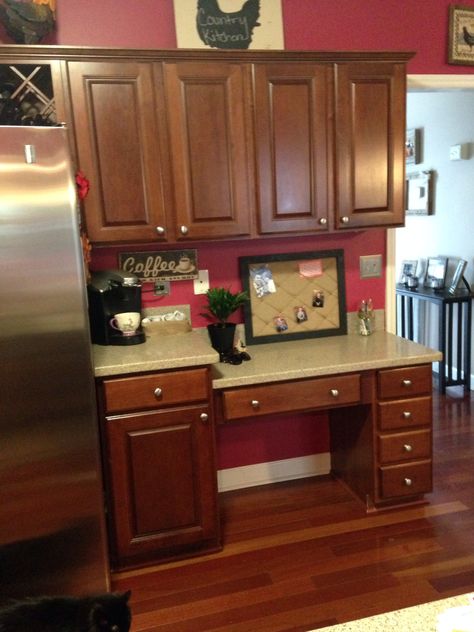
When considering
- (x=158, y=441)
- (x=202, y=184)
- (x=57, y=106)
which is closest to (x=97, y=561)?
(x=158, y=441)

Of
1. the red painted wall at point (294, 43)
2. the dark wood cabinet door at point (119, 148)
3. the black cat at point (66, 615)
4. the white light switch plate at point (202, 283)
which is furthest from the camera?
the white light switch plate at point (202, 283)

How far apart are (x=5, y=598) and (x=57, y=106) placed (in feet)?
6.20

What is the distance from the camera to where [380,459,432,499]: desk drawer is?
2.67m

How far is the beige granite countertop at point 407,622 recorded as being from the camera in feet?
2.90

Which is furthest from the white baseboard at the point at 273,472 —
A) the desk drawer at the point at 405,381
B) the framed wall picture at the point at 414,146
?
the framed wall picture at the point at 414,146

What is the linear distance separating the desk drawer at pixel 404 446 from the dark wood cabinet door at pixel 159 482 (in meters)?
0.86

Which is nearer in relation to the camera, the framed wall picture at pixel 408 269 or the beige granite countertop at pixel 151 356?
the beige granite countertop at pixel 151 356

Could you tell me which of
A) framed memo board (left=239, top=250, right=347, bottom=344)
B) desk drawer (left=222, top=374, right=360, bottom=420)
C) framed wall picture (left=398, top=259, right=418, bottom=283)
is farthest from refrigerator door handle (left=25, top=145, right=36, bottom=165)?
framed wall picture (left=398, top=259, right=418, bottom=283)

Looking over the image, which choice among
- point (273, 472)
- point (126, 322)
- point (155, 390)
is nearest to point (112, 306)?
point (126, 322)

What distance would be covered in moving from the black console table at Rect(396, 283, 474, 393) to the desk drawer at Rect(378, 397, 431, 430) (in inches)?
69.8

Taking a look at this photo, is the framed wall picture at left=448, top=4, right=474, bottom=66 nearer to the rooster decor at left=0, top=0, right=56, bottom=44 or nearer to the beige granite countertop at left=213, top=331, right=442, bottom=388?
the beige granite countertop at left=213, top=331, right=442, bottom=388

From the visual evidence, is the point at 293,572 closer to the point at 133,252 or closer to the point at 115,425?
the point at 115,425

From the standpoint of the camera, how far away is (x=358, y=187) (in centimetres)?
267

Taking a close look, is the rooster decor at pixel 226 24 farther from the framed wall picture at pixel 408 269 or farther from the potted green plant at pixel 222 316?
the framed wall picture at pixel 408 269
